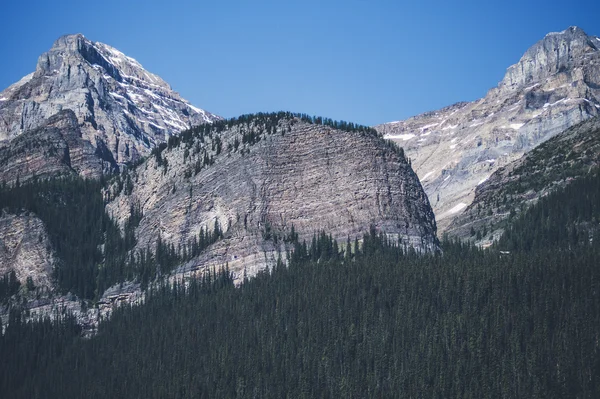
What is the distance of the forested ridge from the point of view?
140 metres

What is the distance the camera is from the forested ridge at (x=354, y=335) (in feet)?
458

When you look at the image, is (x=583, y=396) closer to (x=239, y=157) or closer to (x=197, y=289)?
(x=197, y=289)

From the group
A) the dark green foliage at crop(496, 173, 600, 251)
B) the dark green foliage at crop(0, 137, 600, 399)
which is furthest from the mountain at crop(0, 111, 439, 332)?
the dark green foliage at crop(496, 173, 600, 251)

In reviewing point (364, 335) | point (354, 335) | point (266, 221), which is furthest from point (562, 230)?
point (354, 335)

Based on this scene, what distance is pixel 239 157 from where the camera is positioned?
199375 millimetres

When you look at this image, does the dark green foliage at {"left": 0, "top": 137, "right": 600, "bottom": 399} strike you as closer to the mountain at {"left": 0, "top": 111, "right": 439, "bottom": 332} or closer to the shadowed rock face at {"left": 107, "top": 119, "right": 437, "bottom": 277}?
the mountain at {"left": 0, "top": 111, "right": 439, "bottom": 332}

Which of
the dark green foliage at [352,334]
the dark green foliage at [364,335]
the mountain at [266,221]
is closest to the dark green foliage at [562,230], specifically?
the dark green foliage at [352,334]

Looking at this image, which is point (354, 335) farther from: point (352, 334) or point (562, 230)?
point (562, 230)

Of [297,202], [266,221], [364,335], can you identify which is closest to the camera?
[364,335]

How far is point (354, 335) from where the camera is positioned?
151m

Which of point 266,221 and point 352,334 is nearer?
point 352,334

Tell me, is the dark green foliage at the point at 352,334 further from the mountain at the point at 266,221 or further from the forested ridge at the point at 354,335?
the mountain at the point at 266,221

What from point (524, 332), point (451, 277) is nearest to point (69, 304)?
point (451, 277)

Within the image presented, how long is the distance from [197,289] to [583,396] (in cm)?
6549
